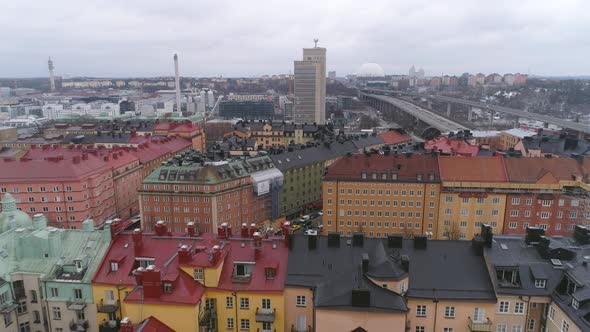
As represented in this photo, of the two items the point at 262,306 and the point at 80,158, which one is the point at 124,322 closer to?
the point at 262,306

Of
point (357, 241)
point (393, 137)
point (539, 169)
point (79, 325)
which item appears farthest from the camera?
point (393, 137)

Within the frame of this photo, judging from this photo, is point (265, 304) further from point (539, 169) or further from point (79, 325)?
point (539, 169)

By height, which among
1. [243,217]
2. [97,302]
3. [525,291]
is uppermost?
[525,291]

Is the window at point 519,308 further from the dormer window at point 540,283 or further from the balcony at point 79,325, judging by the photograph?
the balcony at point 79,325

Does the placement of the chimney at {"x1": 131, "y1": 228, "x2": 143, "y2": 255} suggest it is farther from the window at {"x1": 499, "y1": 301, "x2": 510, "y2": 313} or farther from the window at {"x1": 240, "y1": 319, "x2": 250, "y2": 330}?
the window at {"x1": 499, "y1": 301, "x2": 510, "y2": 313}

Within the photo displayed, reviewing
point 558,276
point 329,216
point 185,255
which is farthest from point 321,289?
point 329,216

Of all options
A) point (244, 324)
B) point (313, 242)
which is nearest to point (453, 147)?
point (313, 242)

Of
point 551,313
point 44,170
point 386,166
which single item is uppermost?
point 386,166
